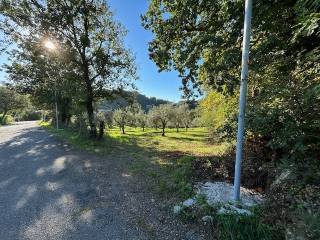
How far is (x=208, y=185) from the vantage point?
18.2ft

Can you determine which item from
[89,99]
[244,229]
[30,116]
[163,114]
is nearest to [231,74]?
[244,229]

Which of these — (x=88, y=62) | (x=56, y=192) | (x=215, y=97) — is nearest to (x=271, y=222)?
(x=56, y=192)

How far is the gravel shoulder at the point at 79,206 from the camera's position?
3850 mm

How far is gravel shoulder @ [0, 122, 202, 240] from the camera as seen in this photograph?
12.6 ft

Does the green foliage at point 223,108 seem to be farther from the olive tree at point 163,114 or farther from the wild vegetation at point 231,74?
the olive tree at point 163,114

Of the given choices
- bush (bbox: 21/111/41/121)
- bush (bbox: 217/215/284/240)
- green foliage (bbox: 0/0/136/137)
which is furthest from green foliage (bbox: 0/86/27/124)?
bush (bbox: 217/215/284/240)

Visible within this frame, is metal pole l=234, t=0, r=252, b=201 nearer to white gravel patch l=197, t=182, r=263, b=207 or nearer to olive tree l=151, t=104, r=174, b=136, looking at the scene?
white gravel patch l=197, t=182, r=263, b=207

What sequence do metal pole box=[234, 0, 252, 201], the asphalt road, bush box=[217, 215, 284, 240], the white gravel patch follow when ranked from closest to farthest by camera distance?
bush box=[217, 215, 284, 240], the asphalt road, metal pole box=[234, 0, 252, 201], the white gravel patch

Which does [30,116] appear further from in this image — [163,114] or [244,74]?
[244,74]

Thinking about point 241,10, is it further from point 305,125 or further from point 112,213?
point 112,213

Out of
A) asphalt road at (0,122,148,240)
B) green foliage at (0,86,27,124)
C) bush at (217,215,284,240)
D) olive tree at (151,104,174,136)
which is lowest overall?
asphalt road at (0,122,148,240)

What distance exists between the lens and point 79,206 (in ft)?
16.0

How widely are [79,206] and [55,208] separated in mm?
482

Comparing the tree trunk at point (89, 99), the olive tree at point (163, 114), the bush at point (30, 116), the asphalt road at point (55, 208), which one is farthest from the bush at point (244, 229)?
the bush at point (30, 116)
